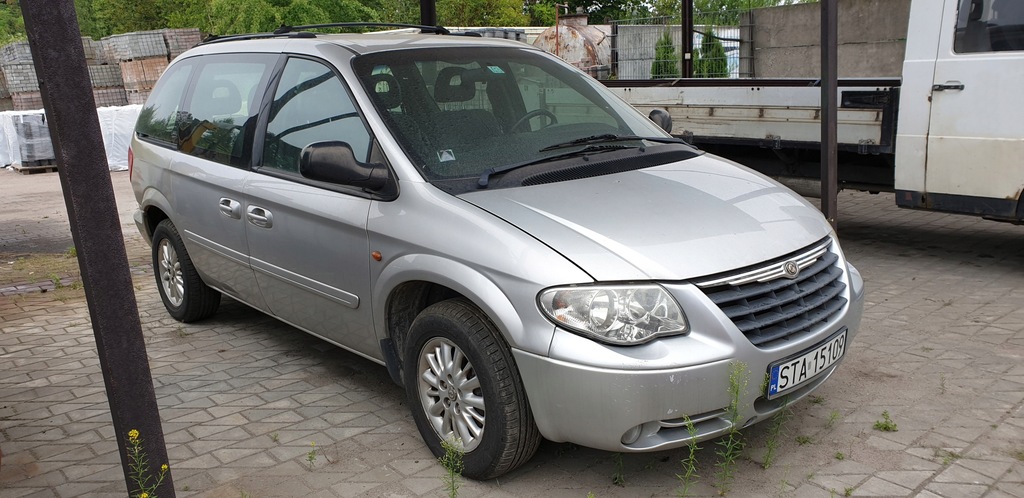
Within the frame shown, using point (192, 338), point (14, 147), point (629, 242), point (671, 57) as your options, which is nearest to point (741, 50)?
point (671, 57)

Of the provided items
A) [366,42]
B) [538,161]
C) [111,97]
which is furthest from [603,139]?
[111,97]

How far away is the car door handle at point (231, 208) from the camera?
15.6 ft

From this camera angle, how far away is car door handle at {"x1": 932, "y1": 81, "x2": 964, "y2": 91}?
6221 mm

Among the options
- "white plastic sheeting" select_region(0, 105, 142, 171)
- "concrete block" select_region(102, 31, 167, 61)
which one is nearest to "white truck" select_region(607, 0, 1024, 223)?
"white plastic sheeting" select_region(0, 105, 142, 171)

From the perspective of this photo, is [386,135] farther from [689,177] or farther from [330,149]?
[689,177]

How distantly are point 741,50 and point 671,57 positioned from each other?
132 centimetres

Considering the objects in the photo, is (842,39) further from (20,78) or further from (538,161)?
(20,78)

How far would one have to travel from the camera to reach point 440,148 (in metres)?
3.90

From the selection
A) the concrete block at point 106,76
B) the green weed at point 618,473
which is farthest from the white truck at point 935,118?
the concrete block at point 106,76

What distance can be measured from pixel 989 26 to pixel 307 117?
472cm

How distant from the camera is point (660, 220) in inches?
135

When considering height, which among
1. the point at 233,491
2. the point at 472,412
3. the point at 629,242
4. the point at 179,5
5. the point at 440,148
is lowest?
the point at 233,491

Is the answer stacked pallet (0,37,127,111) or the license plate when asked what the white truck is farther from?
stacked pallet (0,37,127,111)

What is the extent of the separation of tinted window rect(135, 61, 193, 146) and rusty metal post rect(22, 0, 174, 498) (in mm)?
2943
